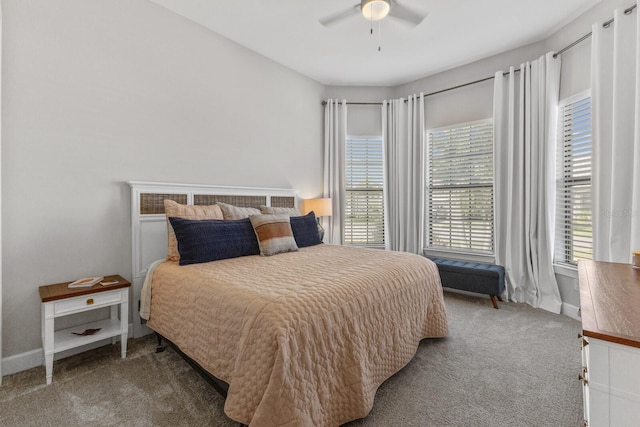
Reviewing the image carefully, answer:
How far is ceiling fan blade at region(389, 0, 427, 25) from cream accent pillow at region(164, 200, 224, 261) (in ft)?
7.57

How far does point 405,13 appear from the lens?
2320 mm

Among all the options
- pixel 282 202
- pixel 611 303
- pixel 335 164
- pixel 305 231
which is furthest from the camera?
pixel 335 164

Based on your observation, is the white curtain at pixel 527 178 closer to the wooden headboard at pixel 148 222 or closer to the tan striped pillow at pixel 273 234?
the tan striped pillow at pixel 273 234

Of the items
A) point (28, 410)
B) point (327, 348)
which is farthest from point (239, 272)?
point (28, 410)

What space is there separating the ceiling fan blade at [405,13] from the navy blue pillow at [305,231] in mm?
2059

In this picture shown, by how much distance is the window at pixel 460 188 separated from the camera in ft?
12.5

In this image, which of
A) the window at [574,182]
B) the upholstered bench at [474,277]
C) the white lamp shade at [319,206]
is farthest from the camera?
the white lamp shade at [319,206]

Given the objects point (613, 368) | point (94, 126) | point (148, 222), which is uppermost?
point (94, 126)

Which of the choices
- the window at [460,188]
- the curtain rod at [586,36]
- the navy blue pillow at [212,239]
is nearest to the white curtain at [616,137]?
the curtain rod at [586,36]

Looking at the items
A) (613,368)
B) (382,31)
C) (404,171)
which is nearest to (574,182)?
(404,171)

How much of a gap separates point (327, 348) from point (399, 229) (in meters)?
3.24

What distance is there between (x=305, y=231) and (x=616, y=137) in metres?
2.84

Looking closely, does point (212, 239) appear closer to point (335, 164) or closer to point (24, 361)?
point (24, 361)

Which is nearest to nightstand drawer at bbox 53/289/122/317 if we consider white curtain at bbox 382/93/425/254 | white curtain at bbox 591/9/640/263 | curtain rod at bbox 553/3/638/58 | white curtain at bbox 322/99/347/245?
white curtain at bbox 322/99/347/245
